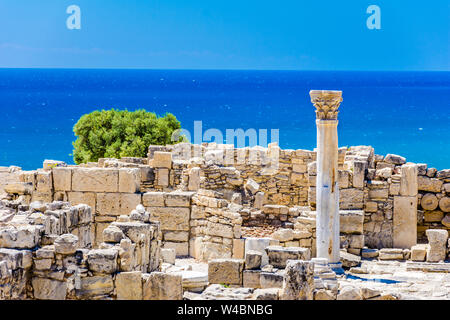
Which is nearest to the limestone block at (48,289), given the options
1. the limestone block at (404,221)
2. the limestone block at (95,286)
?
the limestone block at (95,286)

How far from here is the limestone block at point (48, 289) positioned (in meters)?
9.84

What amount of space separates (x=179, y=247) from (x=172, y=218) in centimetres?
57

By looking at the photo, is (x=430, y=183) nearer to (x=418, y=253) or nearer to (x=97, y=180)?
(x=418, y=253)

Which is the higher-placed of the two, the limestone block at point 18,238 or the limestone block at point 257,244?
the limestone block at point 18,238

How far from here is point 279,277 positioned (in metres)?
10.0

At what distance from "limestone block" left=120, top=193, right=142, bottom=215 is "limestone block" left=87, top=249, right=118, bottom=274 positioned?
19.3 ft

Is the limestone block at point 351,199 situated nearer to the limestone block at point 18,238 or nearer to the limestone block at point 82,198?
the limestone block at point 82,198

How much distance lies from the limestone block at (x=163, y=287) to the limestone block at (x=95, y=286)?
503 millimetres

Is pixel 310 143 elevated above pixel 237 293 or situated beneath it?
elevated above

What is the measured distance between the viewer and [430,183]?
17.4 m

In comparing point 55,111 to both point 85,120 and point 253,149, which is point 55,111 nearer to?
point 85,120

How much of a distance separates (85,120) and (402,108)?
8127 cm

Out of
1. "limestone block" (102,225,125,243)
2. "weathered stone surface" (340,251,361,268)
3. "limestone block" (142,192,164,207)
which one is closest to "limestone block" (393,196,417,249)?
"weathered stone surface" (340,251,361,268)
